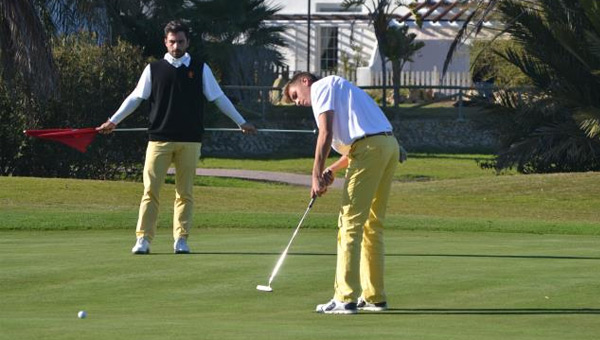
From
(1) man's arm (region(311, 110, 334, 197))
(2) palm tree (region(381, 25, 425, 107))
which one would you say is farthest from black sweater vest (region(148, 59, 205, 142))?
(2) palm tree (region(381, 25, 425, 107))

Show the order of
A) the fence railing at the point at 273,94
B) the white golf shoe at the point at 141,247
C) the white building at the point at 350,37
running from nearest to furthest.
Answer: the white golf shoe at the point at 141,247, the fence railing at the point at 273,94, the white building at the point at 350,37

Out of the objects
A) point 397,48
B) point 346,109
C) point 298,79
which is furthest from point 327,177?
point 397,48

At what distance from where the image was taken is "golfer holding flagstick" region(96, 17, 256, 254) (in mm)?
12125

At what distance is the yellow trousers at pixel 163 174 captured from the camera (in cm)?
1216

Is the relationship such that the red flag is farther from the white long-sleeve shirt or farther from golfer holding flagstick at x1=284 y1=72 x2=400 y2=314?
golfer holding flagstick at x1=284 y1=72 x2=400 y2=314

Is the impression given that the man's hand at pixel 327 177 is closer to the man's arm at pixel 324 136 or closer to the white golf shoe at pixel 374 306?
the man's arm at pixel 324 136

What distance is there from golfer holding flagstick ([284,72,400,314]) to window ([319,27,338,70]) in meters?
52.9

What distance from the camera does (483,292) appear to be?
9.40m

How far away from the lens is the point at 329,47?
61.9 meters

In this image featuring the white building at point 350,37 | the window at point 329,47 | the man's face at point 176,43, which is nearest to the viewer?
the man's face at point 176,43

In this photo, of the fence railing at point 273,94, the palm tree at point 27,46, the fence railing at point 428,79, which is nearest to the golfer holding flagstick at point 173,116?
the palm tree at point 27,46

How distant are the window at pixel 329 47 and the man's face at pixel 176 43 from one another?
4953 cm

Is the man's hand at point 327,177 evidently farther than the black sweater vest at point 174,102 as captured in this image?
No

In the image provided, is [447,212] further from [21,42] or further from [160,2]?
[160,2]
